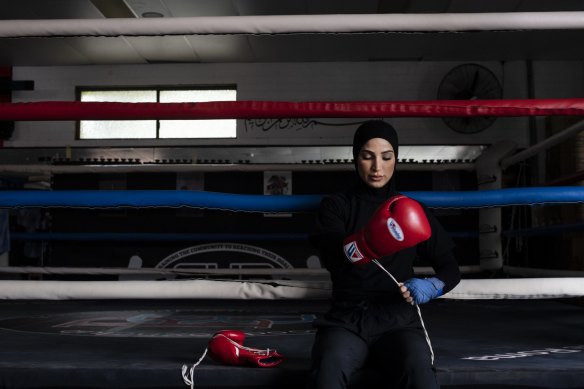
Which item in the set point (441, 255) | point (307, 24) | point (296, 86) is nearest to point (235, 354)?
point (441, 255)

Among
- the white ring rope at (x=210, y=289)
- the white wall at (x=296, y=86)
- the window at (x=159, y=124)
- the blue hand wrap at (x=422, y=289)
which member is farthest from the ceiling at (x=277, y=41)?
the blue hand wrap at (x=422, y=289)

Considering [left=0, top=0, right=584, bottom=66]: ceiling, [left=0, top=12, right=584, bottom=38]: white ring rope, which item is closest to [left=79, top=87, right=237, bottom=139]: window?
[left=0, top=0, right=584, bottom=66]: ceiling

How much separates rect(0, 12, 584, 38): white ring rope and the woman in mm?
280

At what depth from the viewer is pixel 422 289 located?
45.9 inches

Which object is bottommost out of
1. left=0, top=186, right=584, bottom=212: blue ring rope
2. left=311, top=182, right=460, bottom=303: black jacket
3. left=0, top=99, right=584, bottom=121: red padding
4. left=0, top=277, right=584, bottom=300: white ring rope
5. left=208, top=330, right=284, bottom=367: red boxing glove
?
left=208, top=330, right=284, bottom=367: red boxing glove

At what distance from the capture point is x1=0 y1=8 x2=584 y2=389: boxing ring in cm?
112

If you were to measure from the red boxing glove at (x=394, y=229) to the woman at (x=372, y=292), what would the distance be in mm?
52

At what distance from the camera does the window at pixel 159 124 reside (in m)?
6.36

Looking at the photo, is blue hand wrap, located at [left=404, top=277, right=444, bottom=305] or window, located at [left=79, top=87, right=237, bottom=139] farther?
window, located at [left=79, top=87, right=237, bottom=139]

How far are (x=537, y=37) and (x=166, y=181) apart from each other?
13.2 ft

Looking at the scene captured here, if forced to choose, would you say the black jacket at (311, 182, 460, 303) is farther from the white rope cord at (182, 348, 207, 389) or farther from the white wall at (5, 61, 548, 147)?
the white wall at (5, 61, 548, 147)

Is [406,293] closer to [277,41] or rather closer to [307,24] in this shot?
[307,24]

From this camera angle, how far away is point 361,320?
1.23 metres

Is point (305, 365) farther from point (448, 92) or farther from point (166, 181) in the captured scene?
point (448, 92)
